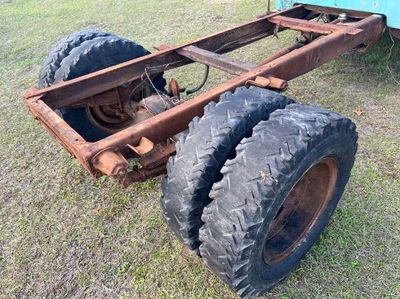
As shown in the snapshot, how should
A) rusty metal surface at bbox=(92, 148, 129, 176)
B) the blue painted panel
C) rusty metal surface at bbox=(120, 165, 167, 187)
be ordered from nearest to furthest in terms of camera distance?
rusty metal surface at bbox=(92, 148, 129, 176) < rusty metal surface at bbox=(120, 165, 167, 187) < the blue painted panel

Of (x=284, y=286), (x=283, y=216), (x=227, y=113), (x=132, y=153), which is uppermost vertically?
(x=227, y=113)

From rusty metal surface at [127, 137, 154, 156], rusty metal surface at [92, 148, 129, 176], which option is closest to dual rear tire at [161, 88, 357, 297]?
rusty metal surface at [127, 137, 154, 156]

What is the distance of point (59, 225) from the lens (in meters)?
3.04

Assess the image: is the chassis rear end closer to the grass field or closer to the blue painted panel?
the grass field

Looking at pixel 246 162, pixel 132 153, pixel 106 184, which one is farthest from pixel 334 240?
pixel 106 184

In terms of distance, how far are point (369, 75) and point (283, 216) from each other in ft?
9.37

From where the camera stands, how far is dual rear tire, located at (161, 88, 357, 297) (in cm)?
192

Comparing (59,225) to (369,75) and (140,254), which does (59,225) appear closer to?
(140,254)

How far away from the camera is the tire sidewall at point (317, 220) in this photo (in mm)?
1981

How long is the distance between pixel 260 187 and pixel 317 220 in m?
0.88

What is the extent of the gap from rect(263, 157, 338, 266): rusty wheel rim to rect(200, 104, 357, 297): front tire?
0.45 ft

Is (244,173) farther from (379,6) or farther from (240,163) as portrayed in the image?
(379,6)

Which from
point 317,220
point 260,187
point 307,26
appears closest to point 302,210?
point 317,220

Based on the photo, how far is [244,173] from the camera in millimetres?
1922
